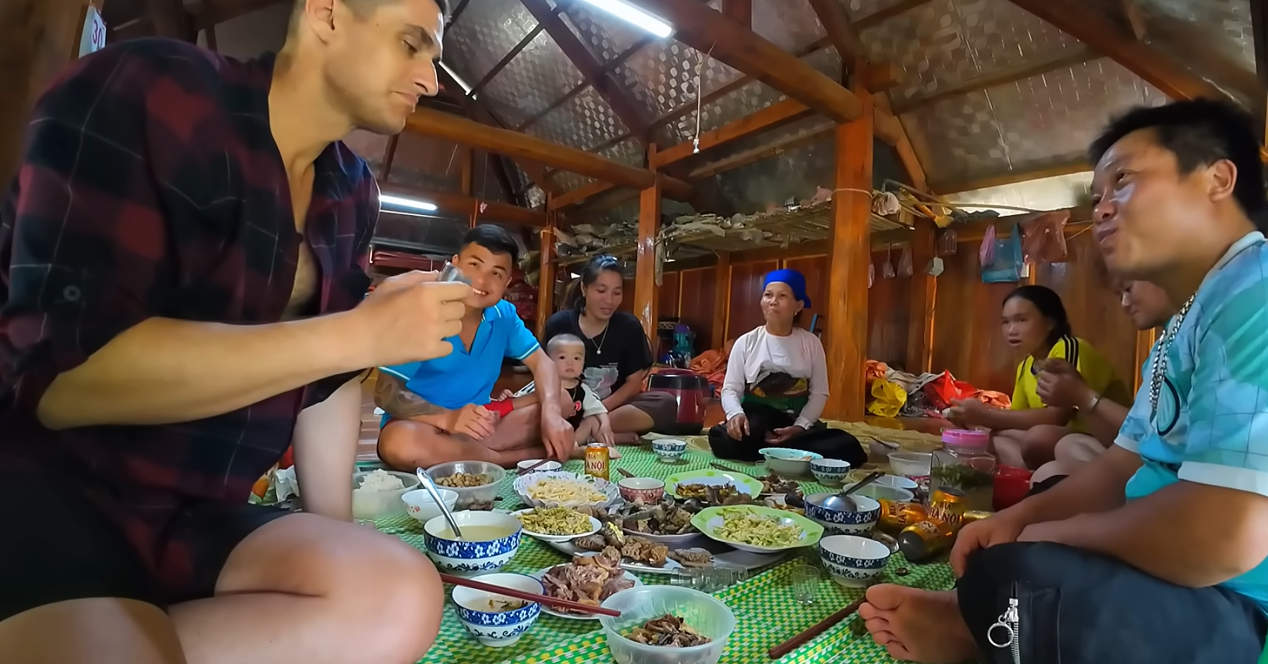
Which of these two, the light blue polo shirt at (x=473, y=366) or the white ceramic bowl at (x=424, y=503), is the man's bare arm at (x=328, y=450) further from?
the light blue polo shirt at (x=473, y=366)

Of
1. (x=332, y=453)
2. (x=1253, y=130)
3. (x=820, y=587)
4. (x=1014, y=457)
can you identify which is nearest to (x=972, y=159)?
(x=1014, y=457)

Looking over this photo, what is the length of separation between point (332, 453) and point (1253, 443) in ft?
4.60

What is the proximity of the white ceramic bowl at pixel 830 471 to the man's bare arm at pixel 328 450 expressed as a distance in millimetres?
1478

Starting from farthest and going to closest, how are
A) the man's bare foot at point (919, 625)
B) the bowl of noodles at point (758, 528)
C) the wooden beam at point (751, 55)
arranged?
the wooden beam at point (751, 55) < the bowl of noodles at point (758, 528) < the man's bare foot at point (919, 625)

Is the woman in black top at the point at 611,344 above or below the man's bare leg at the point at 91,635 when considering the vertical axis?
above

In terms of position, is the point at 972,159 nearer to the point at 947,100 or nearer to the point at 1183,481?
the point at 947,100

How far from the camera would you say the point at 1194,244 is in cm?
98

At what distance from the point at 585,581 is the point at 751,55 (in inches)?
122

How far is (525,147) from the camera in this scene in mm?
4832

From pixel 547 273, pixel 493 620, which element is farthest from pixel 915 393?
pixel 547 273

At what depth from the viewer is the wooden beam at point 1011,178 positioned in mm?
3781

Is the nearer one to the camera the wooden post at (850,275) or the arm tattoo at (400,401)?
the arm tattoo at (400,401)

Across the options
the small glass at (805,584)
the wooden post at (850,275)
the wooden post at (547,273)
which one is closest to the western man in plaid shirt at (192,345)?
the small glass at (805,584)

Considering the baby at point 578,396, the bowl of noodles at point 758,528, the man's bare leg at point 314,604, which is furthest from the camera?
the baby at point 578,396
